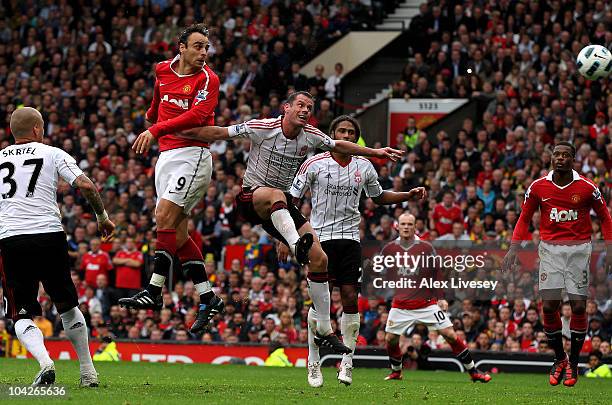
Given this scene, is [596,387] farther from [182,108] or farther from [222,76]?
[222,76]

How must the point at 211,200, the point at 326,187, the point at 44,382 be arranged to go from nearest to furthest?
1. the point at 44,382
2. the point at 326,187
3. the point at 211,200

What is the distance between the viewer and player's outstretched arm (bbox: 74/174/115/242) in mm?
10367

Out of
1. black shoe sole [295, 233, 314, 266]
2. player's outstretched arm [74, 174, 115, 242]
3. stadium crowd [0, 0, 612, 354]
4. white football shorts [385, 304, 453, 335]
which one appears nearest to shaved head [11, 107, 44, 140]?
player's outstretched arm [74, 174, 115, 242]

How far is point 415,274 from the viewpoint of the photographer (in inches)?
632

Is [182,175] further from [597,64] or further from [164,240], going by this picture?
[597,64]

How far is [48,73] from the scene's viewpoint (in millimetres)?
29656

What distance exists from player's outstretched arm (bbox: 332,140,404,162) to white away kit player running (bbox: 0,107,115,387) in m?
2.60

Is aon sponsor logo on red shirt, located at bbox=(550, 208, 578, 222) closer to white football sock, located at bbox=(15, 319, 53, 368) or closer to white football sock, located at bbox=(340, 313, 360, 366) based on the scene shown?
white football sock, located at bbox=(340, 313, 360, 366)

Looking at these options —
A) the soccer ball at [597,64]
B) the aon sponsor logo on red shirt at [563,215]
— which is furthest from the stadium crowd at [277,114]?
the aon sponsor logo on red shirt at [563,215]

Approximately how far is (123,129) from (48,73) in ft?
13.6

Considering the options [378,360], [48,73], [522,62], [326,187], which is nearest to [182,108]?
[326,187]

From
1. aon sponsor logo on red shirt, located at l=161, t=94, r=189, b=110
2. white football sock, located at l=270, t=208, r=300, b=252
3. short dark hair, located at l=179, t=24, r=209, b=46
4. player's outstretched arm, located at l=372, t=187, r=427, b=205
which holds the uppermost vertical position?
short dark hair, located at l=179, t=24, r=209, b=46

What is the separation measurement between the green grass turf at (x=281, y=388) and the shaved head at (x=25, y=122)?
2322 millimetres

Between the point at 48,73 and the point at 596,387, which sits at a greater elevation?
the point at 48,73
